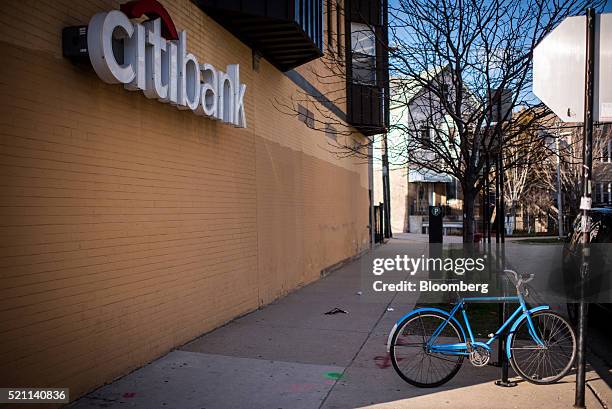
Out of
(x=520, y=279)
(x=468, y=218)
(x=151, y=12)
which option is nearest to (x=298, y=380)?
(x=520, y=279)

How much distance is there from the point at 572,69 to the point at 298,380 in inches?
156

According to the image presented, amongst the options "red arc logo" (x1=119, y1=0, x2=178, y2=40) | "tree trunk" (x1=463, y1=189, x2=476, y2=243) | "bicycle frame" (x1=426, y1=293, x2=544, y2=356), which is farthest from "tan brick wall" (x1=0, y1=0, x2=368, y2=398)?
"tree trunk" (x1=463, y1=189, x2=476, y2=243)

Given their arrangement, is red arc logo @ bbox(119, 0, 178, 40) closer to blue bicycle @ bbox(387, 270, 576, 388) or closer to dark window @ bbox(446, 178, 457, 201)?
blue bicycle @ bbox(387, 270, 576, 388)

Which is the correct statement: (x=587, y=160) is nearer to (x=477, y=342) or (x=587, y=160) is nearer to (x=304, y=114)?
(x=477, y=342)

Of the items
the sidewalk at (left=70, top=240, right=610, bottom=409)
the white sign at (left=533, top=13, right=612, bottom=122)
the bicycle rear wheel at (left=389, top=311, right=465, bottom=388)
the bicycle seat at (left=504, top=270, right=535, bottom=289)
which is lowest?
the sidewalk at (left=70, top=240, right=610, bottom=409)

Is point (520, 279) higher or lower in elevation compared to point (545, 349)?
higher

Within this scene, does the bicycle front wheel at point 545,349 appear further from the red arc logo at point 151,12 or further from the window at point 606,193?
the window at point 606,193

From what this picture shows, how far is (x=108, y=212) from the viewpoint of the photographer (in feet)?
18.5

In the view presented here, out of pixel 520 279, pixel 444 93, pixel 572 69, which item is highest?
pixel 444 93

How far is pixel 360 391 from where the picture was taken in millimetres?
5523

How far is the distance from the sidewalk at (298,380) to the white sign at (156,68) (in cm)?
298

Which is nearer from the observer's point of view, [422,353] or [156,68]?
[422,353]

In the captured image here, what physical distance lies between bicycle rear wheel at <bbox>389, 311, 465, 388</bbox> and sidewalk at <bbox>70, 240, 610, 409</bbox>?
127 mm

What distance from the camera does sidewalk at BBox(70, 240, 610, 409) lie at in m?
5.18
